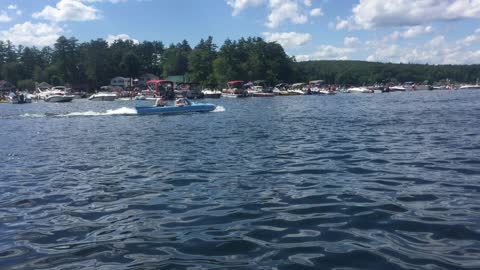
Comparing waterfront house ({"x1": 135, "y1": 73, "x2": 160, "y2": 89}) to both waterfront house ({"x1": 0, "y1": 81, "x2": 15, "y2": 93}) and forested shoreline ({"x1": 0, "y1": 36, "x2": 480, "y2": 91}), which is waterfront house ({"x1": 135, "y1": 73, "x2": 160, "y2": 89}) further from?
waterfront house ({"x1": 0, "y1": 81, "x2": 15, "y2": 93})

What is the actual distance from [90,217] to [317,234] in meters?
4.74

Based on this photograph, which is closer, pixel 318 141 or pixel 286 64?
pixel 318 141

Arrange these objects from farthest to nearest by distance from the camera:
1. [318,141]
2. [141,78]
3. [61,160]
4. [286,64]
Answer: [141,78] → [286,64] → [318,141] → [61,160]

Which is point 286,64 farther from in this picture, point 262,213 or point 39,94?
point 262,213

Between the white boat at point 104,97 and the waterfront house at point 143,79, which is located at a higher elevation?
the waterfront house at point 143,79

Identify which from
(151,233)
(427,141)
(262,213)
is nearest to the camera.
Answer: (151,233)

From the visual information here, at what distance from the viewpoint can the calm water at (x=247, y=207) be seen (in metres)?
6.73

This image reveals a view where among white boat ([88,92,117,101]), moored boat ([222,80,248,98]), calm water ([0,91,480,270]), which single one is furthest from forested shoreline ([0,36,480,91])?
calm water ([0,91,480,270])

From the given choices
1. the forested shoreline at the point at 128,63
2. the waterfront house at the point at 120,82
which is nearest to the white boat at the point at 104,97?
the forested shoreline at the point at 128,63

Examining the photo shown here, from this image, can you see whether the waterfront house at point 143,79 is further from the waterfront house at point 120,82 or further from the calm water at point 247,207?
the calm water at point 247,207

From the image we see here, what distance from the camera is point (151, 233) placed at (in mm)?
7965

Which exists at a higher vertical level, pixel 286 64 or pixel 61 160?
pixel 286 64

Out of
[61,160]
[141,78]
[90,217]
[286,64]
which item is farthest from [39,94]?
[90,217]

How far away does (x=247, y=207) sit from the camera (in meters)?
9.38
